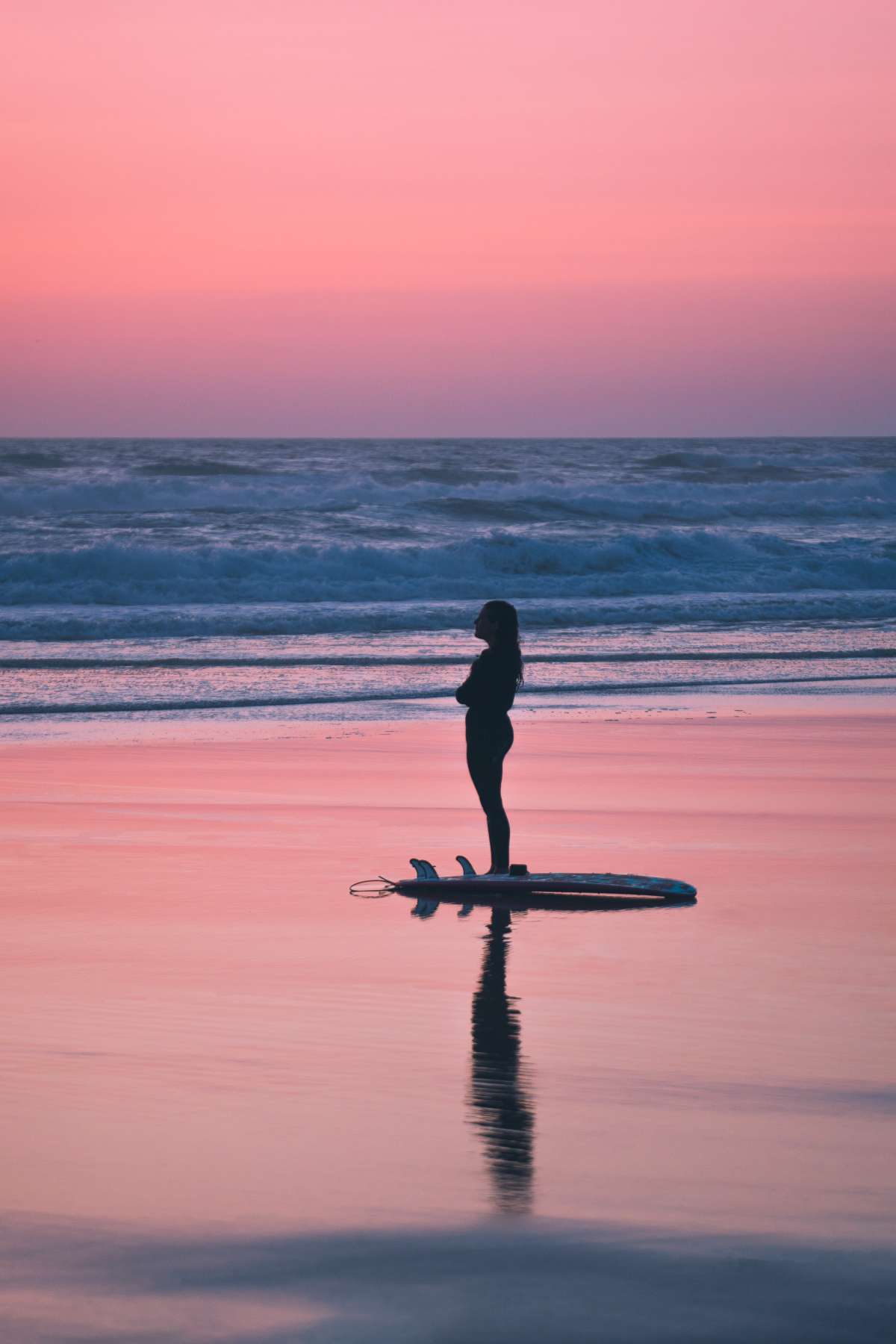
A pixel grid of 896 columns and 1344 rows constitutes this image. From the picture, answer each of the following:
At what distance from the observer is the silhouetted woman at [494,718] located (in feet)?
28.3

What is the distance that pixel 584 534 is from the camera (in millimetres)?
43219

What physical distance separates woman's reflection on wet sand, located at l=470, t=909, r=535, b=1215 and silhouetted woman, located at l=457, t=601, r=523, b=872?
185 centimetres

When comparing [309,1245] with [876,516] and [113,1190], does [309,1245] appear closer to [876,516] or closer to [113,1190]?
[113,1190]

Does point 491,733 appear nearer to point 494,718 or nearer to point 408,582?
point 494,718

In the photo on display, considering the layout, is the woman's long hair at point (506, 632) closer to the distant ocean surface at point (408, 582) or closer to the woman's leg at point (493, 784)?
the woman's leg at point (493, 784)

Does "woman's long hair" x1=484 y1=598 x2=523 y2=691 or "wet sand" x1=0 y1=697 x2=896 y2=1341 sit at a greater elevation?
"woman's long hair" x1=484 y1=598 x2=523 y2=691

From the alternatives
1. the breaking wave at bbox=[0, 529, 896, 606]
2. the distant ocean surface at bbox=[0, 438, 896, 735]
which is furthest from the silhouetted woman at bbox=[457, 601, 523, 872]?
the breaking wave at bbox=[0, 529, 896, 606]

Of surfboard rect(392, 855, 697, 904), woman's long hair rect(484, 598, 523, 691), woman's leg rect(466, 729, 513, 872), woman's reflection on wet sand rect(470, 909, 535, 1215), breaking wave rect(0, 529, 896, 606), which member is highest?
breaking wave rect(0, 529, 896, 606)

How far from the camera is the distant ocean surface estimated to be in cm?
1838

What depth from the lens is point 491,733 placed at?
28.6 ft

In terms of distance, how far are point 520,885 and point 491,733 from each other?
0.86 metres

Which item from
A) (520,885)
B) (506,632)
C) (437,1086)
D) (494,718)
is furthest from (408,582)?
(437,1086)

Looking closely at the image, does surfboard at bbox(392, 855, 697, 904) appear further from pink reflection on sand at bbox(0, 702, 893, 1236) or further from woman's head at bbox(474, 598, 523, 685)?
woman's head at bbox(474, 598, 523, 685)

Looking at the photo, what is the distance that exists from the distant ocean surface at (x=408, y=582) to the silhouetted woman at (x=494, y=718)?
6787 millimetres
